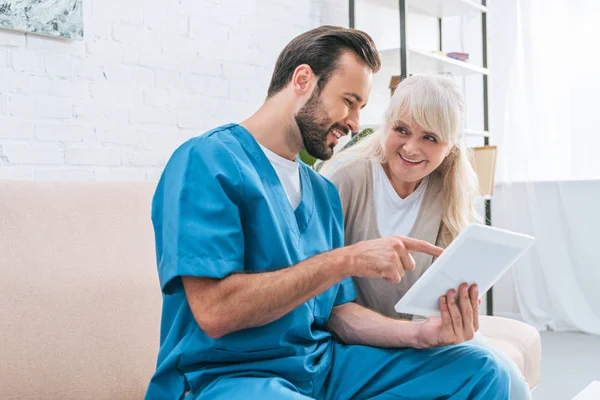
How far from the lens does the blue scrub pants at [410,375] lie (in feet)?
4.32

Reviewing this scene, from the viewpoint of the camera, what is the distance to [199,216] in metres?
1.15

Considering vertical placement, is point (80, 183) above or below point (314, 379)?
above

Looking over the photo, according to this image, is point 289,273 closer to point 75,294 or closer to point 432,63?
point 75,294

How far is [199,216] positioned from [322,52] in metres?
0.44

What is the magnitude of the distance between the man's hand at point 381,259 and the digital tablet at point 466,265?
2.2 inches

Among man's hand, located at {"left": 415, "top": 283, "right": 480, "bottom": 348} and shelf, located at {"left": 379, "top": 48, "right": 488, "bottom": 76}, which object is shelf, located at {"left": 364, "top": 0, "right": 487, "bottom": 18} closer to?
shelf, located at {"left": 379, "top": 48, "right": 488, "bottom": 76}

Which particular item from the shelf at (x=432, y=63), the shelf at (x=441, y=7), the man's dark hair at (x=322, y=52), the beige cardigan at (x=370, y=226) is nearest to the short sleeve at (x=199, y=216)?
the man's dark hair at (x=322, y=52)

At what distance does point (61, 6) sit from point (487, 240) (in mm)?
1517

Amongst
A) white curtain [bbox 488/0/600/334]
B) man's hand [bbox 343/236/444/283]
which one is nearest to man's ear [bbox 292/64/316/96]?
man's hand [bbox 343/236/444/283]

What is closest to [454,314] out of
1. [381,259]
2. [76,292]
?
[381,259]

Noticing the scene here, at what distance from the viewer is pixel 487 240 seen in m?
1.17

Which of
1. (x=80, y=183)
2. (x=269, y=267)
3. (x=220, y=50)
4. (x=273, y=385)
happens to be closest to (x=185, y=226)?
(x=269, y=267)

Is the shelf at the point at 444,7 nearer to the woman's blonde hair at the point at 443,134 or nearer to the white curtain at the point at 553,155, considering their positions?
the white curtain at the point at 553,155

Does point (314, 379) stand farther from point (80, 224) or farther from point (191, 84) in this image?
point (191, 84)
